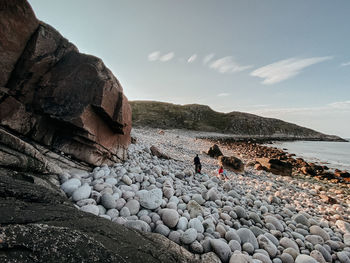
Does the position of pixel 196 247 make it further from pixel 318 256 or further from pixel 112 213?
pixel 318 256

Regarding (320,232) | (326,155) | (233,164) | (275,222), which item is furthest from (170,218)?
(326,155)

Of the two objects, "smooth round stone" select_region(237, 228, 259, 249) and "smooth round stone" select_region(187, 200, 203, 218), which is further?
"smooth round stone" select_region(187, 200, 203, 218)

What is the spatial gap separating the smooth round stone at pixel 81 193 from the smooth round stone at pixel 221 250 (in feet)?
9.27

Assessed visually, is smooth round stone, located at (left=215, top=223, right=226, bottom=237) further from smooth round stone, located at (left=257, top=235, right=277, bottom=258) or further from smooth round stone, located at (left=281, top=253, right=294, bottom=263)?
smooth round stone, located at (left=281, top=253, right=294, bottom=263)

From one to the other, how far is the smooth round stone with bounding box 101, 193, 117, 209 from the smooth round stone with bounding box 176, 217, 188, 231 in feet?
4.80

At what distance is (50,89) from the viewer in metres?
5.08

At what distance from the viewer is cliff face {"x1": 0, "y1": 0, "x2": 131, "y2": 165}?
4.48 m

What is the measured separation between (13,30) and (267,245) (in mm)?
8276

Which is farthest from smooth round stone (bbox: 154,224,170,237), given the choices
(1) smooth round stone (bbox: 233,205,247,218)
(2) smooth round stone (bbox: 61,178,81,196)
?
(1) smooth round stone (bbox: 233,205,247,218)

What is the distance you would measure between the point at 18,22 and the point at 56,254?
19.5 ft

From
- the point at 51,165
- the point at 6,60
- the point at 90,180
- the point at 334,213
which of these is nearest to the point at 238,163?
the point at 334,213

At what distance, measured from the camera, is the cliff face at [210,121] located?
234 feet

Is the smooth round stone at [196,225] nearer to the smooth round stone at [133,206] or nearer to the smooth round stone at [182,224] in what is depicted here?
the smooth round stone at [182,224]

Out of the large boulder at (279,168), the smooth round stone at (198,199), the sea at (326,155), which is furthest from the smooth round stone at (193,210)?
the sea at (326,155)
